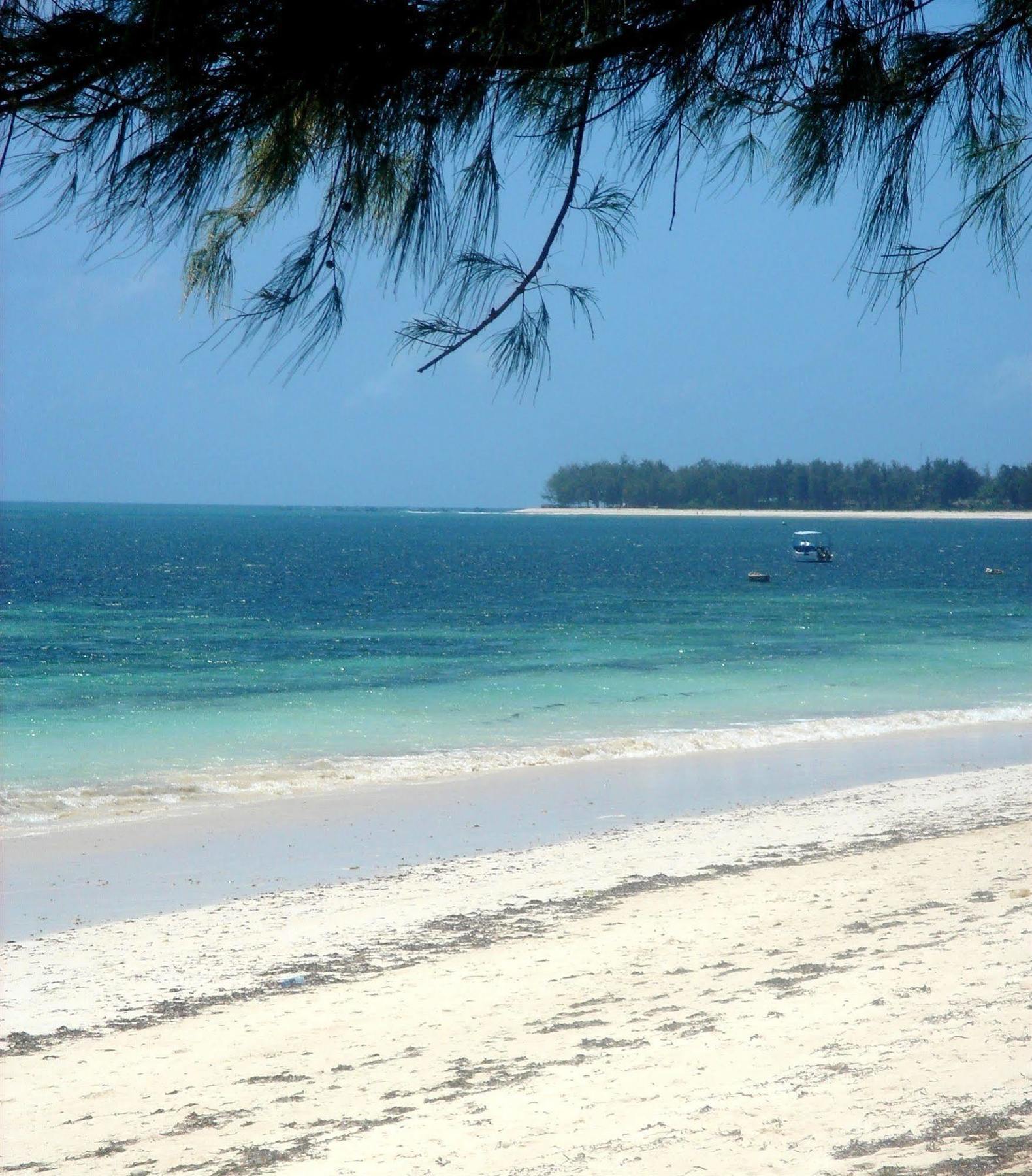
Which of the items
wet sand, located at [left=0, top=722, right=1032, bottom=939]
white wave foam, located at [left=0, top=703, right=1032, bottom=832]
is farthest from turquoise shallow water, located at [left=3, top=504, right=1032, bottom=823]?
wet sand, located at [left=0, top=722, right=1032, bottom=939]

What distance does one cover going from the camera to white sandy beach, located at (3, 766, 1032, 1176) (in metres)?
3.65

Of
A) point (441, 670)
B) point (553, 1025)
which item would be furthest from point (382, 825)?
point (441, 670)

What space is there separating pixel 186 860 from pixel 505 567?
55816 millimetres

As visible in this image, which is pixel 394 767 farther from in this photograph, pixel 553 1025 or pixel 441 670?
pixel 441 670

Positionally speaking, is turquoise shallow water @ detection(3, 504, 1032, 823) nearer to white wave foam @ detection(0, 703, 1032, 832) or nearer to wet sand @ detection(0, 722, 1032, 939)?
white wave foam @ detection(0, 703, 1032, 832)

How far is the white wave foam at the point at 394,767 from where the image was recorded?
11141mm

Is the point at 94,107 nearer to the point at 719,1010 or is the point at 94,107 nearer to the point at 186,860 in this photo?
the point at 719,1010

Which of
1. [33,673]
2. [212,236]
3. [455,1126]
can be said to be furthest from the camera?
[33,673]

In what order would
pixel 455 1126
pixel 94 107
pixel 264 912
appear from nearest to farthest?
pixel 94 107 → pixel 455 1126 → pixel 264 912

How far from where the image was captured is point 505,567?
2542 inches

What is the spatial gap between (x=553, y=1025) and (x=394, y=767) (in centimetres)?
849

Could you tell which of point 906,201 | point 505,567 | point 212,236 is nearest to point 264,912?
point 212,236

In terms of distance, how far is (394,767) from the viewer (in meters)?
13.3

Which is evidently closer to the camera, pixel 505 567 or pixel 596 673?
pixel 596 673
